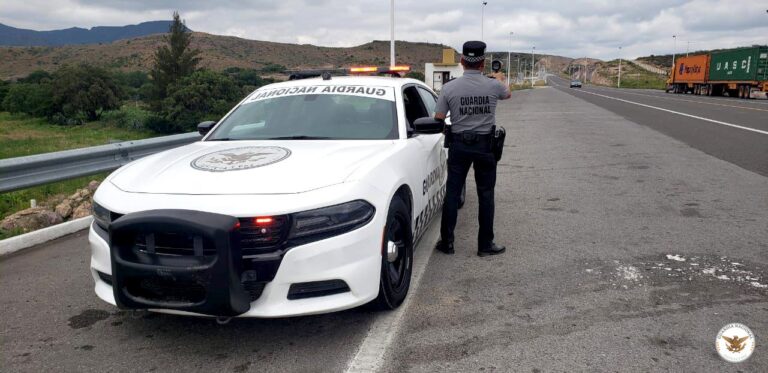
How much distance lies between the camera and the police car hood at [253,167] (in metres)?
3.17

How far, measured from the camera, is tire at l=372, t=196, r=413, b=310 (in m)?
3.55

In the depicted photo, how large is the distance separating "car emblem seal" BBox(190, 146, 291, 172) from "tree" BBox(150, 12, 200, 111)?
75.1 metres

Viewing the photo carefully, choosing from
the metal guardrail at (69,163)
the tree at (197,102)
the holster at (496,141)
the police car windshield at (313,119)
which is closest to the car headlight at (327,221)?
the police car windshield at (313,119)

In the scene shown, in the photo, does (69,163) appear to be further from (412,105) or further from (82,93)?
(82,93)

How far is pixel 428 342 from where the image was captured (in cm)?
334

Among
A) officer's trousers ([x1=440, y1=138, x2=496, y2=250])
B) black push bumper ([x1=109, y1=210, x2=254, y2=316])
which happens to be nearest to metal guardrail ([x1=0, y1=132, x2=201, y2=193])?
black push bumper ([x1=109, y1=210, x2=254, y2=316])

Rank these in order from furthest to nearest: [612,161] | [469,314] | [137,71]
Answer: [137,71] → [612,161] → [469,314]

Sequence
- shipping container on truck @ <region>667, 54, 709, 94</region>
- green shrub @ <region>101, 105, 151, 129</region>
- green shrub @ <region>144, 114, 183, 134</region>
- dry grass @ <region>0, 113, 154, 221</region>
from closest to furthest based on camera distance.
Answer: dry grass @ <region>0, 113, 154, 221</region> → shipping container on truck @ <region>667, 54, 709, 94</region> → green shrub @ <region>144, 114, 183, 134</region> → green shrub @ <region>101, 105, 151, 129</region>

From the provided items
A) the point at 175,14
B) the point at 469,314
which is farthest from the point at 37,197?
the point at 175,14

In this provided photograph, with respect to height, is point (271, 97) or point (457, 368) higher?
point (271, 97)

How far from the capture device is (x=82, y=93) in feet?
180

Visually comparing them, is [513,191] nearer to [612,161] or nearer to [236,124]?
[612,161]

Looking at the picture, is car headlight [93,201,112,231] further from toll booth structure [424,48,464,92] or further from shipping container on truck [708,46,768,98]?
shipping container on truck [708,46,768,98]

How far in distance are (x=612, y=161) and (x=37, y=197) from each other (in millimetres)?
9573
